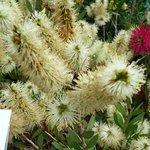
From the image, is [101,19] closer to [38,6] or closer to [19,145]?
[38,6]

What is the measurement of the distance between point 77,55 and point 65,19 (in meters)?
0.22

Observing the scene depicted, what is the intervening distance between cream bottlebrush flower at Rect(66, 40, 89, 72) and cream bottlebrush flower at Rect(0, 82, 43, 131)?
0.58ft

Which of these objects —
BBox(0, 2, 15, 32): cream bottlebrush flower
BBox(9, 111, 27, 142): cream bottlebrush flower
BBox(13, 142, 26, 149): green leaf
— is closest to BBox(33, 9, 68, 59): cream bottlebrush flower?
BBox(0, 2, 15, 32): cream bottlebrush flower

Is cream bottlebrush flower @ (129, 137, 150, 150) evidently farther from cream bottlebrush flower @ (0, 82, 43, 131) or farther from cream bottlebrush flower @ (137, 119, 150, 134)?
cream bottlebrush flower @ (0, 82, 43, 131)

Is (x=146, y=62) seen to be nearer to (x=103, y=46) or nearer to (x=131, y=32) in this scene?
(x=131, y=32)

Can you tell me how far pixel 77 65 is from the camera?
4.81ft

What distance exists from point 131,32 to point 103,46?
267 millimetres

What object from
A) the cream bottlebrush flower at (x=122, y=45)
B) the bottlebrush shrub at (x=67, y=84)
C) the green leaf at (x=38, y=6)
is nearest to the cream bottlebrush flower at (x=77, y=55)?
the bottlebrush shrub at (x=67, y=84)

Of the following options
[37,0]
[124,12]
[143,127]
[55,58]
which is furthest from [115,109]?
[124,12]

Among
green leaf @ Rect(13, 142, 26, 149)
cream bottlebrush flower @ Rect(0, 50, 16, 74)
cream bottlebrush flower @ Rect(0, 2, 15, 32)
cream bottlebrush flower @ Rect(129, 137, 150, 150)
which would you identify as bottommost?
green leaf @ Rect(13, 142, 26, 149)

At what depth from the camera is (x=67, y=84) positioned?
143cm

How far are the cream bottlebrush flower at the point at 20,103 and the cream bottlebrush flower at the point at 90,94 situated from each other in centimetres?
16

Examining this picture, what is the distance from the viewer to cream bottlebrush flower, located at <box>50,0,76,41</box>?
157cm

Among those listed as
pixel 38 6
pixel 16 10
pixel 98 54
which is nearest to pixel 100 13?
pixel 38 6
